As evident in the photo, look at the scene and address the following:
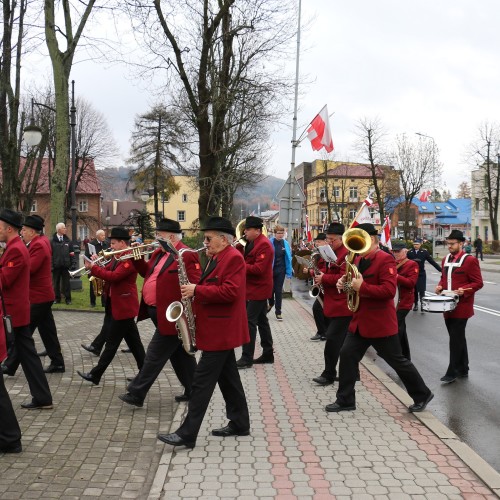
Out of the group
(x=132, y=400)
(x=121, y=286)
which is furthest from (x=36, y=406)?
(x=121, y=286)

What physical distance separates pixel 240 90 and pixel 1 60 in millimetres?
6873

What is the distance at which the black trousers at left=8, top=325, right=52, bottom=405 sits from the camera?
6516 mm

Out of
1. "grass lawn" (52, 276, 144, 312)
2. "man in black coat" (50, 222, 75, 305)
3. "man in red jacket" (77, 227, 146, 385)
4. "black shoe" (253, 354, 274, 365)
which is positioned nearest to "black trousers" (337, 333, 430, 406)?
"man in red jacket" (77, 227, 146, 385)

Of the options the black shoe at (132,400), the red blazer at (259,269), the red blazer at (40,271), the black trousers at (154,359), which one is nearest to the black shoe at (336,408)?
the black trousers at (154,359)

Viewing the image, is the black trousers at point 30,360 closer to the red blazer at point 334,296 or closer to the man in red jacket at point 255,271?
the man in red jacket at point 255,271

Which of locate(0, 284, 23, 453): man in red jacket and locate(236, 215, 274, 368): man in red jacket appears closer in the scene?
locate(0, 284, 23, 453): man in red jacket

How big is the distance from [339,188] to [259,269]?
77604 mm

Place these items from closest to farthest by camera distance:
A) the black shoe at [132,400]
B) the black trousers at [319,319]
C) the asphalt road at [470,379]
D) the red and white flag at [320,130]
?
the asphalt road at [470,379] < the black shoe at [132,400] < the black trousers at [319,319] < the red and white flag at [320,130]

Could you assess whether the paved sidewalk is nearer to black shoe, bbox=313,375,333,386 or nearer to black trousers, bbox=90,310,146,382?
black shoe, bbox=313,375,333,386

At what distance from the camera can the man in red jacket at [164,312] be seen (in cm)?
645

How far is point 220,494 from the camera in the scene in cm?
455

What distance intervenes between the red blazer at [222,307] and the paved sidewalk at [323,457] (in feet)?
3.01

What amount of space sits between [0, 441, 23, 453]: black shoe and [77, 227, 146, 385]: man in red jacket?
2245 mm

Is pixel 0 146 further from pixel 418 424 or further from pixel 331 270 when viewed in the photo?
pixel 418 424
